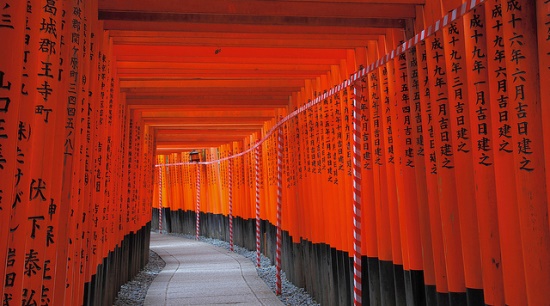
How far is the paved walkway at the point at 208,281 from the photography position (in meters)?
8.50

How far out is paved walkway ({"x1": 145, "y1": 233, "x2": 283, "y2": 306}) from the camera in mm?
8500

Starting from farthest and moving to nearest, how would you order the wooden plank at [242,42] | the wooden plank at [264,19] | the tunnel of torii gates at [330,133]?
the wooden plank at [242,42] → the wooden plank at [264,19] → the tunnel of torii gates at [330,133]

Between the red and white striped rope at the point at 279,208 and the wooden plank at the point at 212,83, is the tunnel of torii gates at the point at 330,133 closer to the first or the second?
the wooden plank at the point at 212,83

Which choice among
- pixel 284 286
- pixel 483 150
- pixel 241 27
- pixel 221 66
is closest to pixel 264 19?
pixel 241 27

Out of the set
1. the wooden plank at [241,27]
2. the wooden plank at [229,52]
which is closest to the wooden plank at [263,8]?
the wooden plank at [241,27]

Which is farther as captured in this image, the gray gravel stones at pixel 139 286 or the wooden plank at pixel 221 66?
the gray gravel stones at pixel 139 286

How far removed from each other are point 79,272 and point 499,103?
368cm

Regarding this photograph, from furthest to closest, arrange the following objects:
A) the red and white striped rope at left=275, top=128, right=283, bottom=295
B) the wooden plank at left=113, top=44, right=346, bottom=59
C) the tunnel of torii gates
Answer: the red and white striped rope at left=275, top=128, right=283, bottom=295 < the wooden plank at left=113, top=44, right=346, bottom=59 < the tunnel of torii gates

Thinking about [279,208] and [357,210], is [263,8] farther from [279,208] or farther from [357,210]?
[279,208]

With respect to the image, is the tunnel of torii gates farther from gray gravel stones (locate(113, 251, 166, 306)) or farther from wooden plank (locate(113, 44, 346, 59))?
gray gravel stones (locate(113, 251, 166, 306))

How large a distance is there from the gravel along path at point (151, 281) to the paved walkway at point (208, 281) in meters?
0.14

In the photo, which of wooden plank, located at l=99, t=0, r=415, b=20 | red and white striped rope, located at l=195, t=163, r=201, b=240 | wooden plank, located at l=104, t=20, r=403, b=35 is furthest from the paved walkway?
wooden plank, located at l=99, t=0, r=415, b=20

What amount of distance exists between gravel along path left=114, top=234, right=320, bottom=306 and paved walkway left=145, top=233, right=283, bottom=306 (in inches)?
5.7

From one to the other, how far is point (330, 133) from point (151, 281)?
544cm
